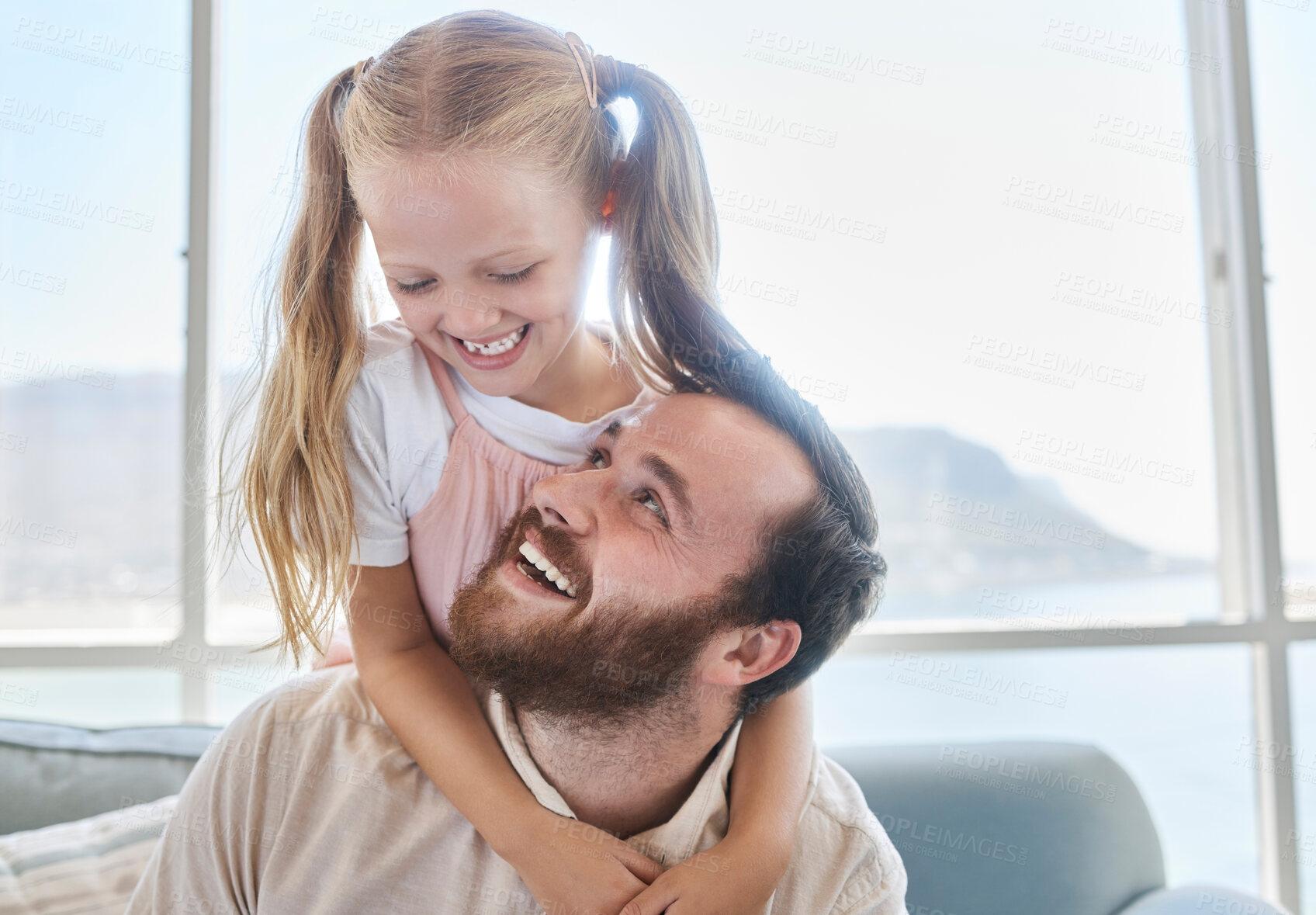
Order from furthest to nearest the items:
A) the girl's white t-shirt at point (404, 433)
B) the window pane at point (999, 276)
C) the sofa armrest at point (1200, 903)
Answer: the window pane at point (999, 276), the sofa armrest at point (1200, 903), the girl's white t-shirt at point (404, 433)

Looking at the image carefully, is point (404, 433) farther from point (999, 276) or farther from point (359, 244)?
point (999, 276)

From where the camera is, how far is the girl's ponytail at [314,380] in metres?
1.09

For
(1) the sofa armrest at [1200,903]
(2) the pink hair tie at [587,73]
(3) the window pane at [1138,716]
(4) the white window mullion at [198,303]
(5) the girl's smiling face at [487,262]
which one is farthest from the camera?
(3) the window pane at [1138,716]

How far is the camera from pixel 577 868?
103cm

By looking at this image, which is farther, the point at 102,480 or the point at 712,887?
the point at 102,480

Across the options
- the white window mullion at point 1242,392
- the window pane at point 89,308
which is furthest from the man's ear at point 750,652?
the white window mullion at point 1242,392

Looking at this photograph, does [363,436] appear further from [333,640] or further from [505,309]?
[333,640]

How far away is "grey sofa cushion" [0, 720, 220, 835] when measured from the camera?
153 centimetres

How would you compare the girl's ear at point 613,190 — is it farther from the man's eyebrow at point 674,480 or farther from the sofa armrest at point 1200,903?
the sofa armrest at point 1200,903

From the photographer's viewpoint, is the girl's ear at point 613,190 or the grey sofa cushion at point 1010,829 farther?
the grey sofa cushion at point 1010,829

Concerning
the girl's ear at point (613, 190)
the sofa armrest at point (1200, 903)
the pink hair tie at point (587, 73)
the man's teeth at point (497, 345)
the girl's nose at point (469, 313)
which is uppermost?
the pink hair tie at point (587, 73)

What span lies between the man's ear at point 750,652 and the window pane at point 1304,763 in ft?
7.36

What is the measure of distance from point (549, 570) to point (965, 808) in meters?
1.11

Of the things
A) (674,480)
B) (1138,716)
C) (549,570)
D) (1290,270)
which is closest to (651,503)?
(674,480)
